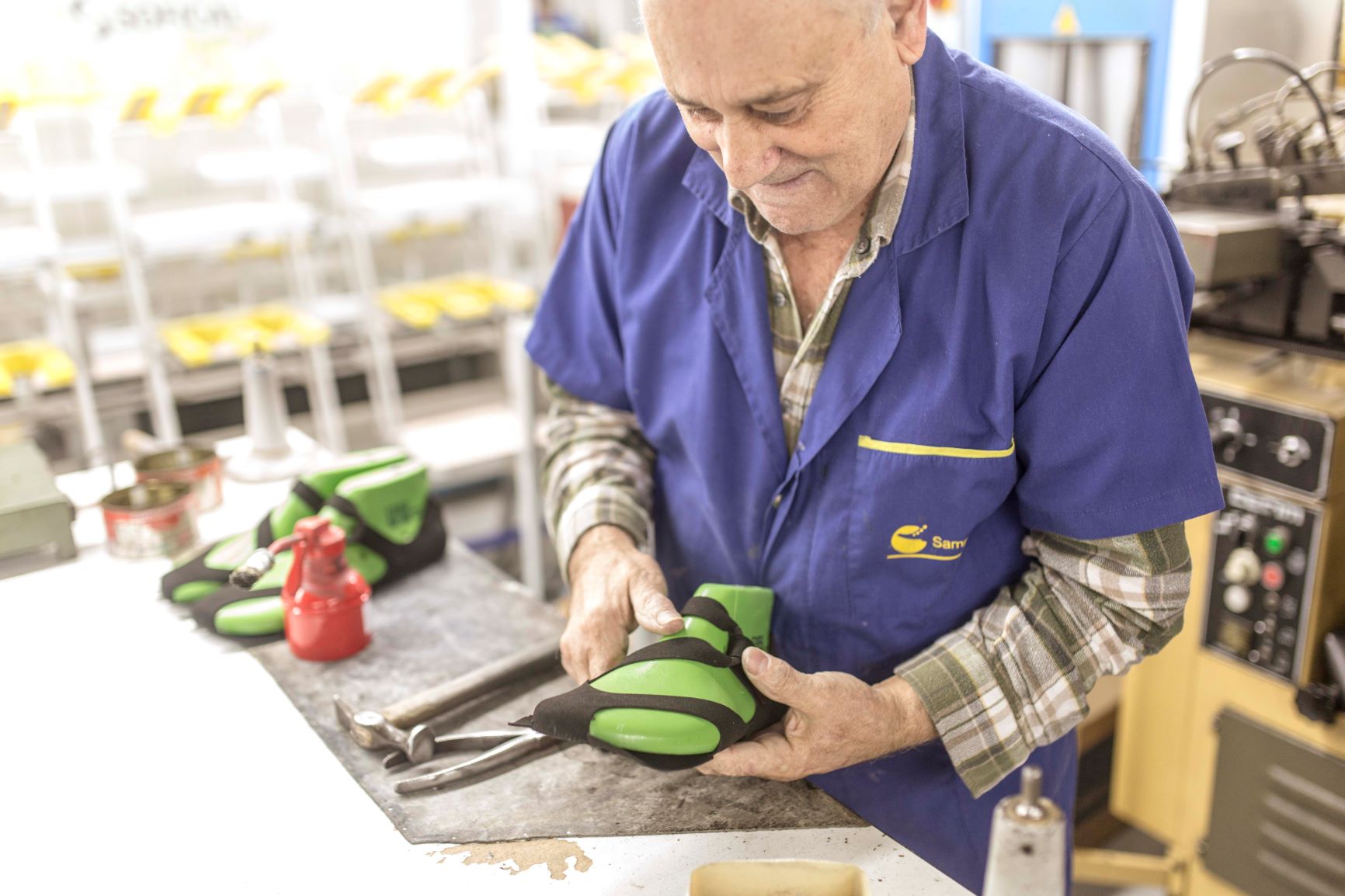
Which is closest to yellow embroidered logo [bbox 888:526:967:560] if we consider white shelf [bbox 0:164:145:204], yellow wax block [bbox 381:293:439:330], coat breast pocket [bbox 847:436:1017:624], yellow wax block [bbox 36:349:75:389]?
coat breast pocket [bbox 847:436:1017:624]

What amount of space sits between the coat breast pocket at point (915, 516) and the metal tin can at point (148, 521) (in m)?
1.07

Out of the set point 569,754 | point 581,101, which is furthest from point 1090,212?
point 581,101

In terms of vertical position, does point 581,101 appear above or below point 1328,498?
above

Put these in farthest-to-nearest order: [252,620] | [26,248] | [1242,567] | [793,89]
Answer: [26,248]
[1242,567]
[252,620]
[793,89]

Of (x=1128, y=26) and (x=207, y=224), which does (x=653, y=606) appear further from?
(x=207, y=224)

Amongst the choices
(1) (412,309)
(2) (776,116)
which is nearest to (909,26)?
(2) (776,116)

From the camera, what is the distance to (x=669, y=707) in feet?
3.23

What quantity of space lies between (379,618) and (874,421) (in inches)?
29.5

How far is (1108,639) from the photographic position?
1106mm

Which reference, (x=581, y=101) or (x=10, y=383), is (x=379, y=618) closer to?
(x=10, y=383)

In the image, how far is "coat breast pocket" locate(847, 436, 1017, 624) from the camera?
1096 millimetres

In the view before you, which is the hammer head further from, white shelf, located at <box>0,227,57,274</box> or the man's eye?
white shelf, located at <box>0,227,57,274</box>

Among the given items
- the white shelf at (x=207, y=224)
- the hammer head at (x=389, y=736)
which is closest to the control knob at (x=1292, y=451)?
the hammer head at (x=389, y=736)

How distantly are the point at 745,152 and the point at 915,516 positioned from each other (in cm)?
40
